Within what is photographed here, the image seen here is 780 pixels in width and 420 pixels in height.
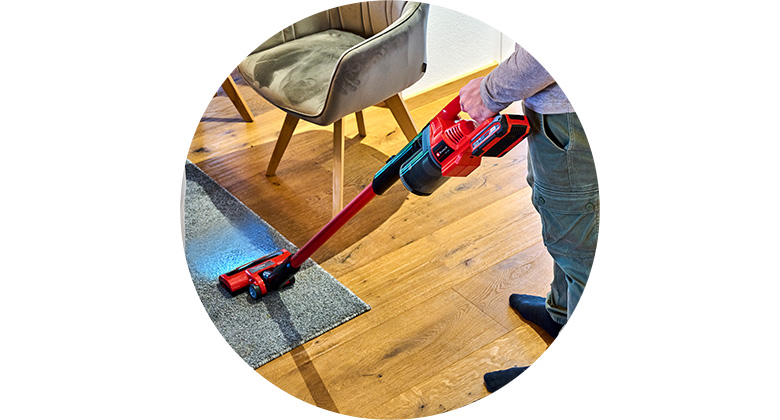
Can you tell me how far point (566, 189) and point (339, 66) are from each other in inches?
32.3

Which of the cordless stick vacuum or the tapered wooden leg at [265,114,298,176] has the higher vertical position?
the cordless stick vacuum

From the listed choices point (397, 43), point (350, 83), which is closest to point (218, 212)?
point (350, 83)

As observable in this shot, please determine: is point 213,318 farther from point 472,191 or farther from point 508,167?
A: point 508,167

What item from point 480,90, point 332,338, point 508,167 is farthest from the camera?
point 508,167

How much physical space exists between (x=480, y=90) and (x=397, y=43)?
A: 2.51 ft

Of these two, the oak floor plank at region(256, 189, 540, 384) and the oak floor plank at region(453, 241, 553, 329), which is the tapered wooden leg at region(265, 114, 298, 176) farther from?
the oak floor plank at region(453, 241, 553, 329)

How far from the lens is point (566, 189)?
1.23 meters

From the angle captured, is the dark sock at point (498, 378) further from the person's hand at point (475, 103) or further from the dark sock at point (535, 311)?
the person's hand at point (475, 103)

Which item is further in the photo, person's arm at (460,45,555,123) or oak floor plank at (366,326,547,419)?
oak floor plank at (366,326,547,419)

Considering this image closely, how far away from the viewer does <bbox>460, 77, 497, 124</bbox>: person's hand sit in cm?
121

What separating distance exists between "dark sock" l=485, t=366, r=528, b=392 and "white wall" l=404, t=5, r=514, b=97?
1469 millimetres

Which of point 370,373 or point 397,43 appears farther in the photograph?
point 397,43

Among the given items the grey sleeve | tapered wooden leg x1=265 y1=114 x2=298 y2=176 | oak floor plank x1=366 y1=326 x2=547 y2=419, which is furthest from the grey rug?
the grey sleeve

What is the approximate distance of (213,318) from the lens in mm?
1774
